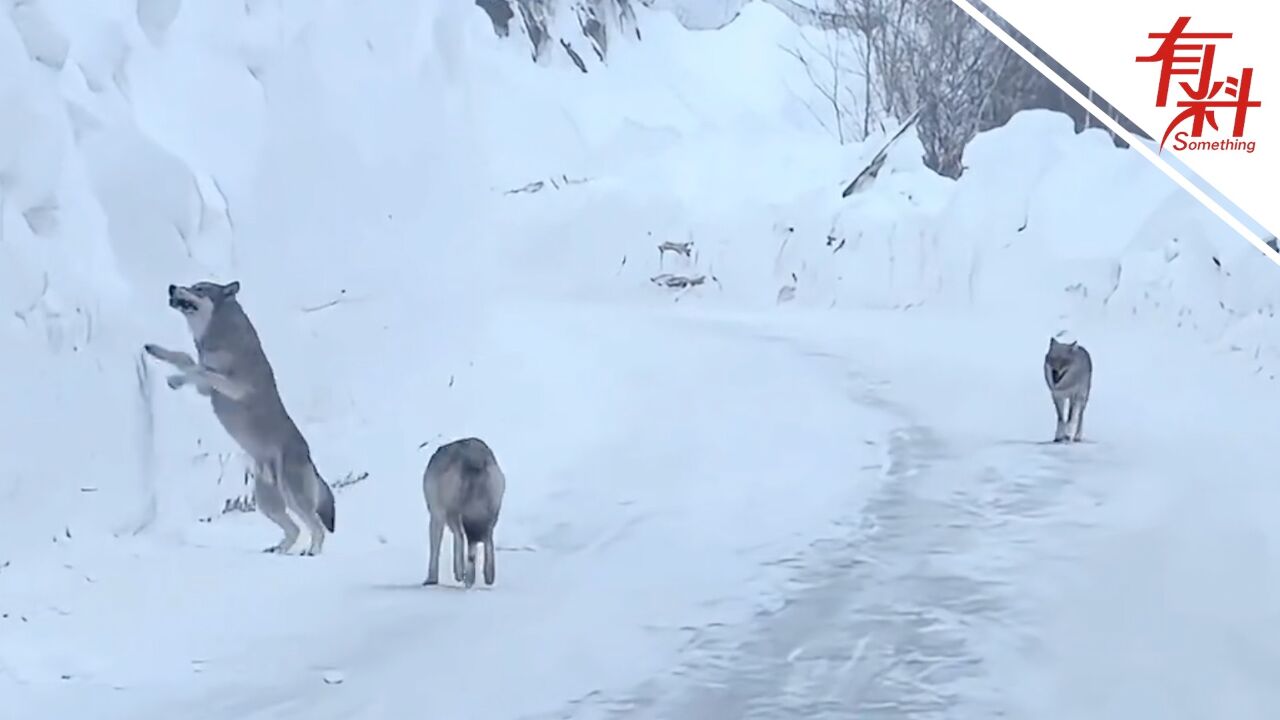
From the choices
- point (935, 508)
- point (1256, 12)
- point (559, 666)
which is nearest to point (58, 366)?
point (559, 666)

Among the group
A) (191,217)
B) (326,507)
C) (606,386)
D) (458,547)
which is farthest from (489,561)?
(191,217)

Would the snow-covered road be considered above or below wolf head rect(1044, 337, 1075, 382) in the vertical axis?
below

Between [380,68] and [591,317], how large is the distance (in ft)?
2.46

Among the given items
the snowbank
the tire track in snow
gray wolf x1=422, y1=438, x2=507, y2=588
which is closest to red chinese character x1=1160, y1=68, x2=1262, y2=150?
the tire track in snow

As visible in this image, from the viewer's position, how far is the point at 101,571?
7.43 feet

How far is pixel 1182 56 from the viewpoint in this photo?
10.2ft

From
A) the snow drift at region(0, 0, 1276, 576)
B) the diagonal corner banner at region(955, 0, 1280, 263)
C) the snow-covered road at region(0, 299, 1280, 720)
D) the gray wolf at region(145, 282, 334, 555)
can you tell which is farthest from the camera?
the diagonal corner banner at region(955, 0, 1280, 263)

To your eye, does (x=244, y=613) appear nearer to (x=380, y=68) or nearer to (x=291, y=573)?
(x=291, y=573)

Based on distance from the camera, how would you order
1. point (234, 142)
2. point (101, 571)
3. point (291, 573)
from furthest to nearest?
point (234, 142), point (291, 573), point (101, 571)

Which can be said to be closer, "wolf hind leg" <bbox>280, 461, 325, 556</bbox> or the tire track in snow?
the tire track in snow

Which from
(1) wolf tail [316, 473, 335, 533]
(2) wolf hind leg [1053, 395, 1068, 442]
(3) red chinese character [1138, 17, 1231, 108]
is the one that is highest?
(3) red chinese character [1138, 17, 1231, 108]

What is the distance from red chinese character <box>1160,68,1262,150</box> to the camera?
3088 millimetres

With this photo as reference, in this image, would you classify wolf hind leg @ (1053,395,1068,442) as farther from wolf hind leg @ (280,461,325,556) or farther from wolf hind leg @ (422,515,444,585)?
wolf hind leg @ (280,461,325,556)

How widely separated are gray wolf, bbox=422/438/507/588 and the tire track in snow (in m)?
0.39
